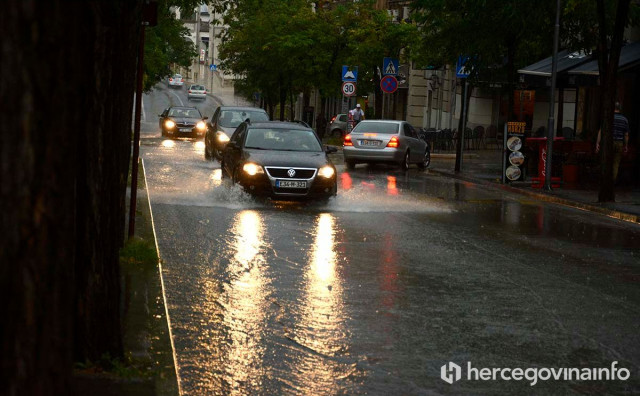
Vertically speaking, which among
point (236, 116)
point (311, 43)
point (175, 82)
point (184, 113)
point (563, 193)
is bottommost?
point (563, 193)

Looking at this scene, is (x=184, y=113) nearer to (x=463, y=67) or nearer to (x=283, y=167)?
(x=463, y=67)

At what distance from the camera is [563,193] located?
23047 millimetres

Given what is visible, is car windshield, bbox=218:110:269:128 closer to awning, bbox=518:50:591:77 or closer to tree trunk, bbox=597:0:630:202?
awning, bbox=518:50:591:77

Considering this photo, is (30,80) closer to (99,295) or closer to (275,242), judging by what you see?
(99,295)

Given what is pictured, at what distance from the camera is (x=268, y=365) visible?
6.95m

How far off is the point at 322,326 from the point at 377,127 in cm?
2337

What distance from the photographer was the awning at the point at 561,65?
28.8m

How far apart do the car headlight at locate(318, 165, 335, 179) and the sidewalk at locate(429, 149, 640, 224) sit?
4706 millimetres

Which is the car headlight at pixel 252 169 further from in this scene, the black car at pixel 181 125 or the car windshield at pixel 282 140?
the black car at pixel 181 125

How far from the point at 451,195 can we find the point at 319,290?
41.8ft

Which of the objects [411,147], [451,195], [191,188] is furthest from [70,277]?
[411,147]

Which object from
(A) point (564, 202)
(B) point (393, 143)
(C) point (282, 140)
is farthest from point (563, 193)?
(B) point (393, 143)

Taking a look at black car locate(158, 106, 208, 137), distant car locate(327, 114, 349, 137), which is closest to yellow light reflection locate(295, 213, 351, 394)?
black car locate(158, 106, 208, 137)

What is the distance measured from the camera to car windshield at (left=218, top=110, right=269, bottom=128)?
32.0 meters
